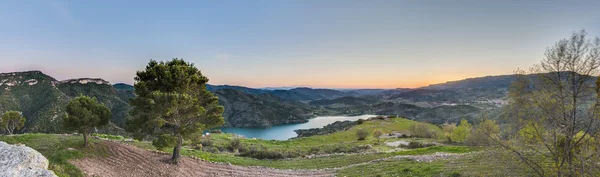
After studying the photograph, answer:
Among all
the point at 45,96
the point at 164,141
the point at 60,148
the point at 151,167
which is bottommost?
the point at 151,167

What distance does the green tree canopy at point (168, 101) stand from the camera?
65.8 ft

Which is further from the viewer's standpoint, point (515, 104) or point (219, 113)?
point (219, 113)

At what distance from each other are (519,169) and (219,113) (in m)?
20.8

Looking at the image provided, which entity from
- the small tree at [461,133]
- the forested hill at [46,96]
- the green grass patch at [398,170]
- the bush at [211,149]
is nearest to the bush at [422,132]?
the small tree at [461,133]

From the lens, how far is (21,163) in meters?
11.1

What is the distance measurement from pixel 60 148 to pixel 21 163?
9617mm

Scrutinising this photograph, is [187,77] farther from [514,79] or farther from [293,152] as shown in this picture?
[514,79]

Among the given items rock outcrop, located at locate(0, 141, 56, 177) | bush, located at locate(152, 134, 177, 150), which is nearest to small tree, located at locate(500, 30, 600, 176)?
rock outcrop, located at locate(0, 141, 56, 177)

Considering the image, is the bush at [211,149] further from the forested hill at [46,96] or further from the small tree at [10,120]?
the forested hill at [46,96]

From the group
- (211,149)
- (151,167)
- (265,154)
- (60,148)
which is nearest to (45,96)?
(211,149)

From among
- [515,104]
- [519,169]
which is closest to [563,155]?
[519,169]

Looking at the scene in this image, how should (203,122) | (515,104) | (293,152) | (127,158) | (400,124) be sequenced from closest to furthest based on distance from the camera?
(515,104) < (127,158) < (203,122) < (293,152) < (400,124)

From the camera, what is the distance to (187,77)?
21.8m

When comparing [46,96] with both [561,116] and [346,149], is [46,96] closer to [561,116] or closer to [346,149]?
[346,149]
